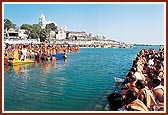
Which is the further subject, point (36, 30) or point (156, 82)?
point (36, 30)

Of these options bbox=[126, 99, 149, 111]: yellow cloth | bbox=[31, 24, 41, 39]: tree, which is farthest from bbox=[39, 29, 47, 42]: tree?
bbox=[126, 99, 149, 111]: yellow cloth

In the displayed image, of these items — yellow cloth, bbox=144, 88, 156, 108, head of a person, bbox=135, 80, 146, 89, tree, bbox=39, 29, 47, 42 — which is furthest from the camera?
tree, bbox=39, 29, 47, 42

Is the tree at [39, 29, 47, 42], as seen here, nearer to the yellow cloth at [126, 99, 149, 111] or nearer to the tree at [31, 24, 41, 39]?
the tree at [31, 24, 41, 39]

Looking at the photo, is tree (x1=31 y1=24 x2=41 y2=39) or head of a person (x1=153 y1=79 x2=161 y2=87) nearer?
head of a person (x1=153 y1=79 x2=161 y2=87)

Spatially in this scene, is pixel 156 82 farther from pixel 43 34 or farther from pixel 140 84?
pixel 43 34

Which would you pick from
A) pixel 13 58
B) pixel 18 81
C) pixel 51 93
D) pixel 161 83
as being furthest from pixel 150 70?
pixel 13 58

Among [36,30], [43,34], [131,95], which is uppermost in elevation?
[36,30]

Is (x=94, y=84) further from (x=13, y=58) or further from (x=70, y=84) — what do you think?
(x=13, y=58)

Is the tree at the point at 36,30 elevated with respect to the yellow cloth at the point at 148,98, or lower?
elevated

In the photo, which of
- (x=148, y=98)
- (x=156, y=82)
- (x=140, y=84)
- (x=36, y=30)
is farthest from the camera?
(x=36, y=30)

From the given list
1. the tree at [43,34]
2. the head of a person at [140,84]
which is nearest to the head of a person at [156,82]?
the head of a person at [140,84]

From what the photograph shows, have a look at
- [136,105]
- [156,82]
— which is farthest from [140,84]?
[156,82]

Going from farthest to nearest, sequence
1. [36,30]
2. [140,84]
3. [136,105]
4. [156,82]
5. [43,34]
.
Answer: [43,34] → [36,30] → [156,82] → [140,84] → [136,105]

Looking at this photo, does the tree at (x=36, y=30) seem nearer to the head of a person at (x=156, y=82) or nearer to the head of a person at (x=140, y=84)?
the head of a person at (x=156, y=82)
